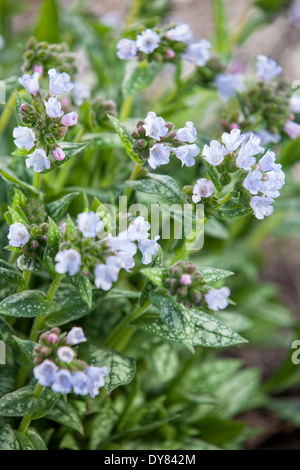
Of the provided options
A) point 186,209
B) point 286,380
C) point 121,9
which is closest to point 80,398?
point 186,209

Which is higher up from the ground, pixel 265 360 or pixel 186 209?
pixel 186 209

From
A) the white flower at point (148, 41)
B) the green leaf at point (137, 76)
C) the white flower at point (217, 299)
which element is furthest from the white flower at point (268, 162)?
the green leaf at point (137, 76)

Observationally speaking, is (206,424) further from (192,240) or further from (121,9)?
(121,9)

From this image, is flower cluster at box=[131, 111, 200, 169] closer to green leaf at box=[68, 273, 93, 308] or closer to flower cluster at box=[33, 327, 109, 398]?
green leaf at box=[68, 273, 93, 308]

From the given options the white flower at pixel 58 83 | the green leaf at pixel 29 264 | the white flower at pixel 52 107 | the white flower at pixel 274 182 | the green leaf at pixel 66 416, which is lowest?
the green leaf at pixel 66 416

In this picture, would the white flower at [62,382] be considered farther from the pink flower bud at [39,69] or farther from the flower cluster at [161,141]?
the pink flower bud at [39,69]

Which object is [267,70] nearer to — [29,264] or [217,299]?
[217,299]
